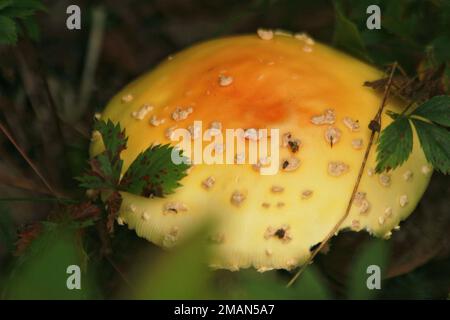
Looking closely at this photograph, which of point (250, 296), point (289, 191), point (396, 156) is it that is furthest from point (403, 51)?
point (250, 296)

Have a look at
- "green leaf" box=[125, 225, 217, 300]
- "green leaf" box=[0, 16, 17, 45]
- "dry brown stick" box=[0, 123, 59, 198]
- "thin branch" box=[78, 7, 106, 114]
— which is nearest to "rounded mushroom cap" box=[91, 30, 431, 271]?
"dry brown stick" box=[0, 123, 59, 198]

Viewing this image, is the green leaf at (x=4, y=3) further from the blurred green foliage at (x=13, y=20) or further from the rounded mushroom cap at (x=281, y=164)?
the rounded mushroom cap at (x=281, y=164)

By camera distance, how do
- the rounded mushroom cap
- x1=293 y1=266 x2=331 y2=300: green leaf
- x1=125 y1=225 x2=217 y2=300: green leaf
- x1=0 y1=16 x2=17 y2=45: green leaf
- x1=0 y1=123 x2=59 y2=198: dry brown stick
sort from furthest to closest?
x1=0 y1=123 x2=59 y2=198: dry brown stick → x1=0 y1=16 x2=17 y2=45: green leaf → the rounded mushroom cap → x1=293 y1=266 x2=331 y2=300: green leaf → x1=125 y1=225 x2=217 y2=300: green leaf

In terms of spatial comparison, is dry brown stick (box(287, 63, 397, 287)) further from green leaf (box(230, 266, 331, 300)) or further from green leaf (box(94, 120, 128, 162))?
green leaf (box(94, 120, 128, 162))

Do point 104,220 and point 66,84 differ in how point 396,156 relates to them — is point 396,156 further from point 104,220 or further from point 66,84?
point 66,84
